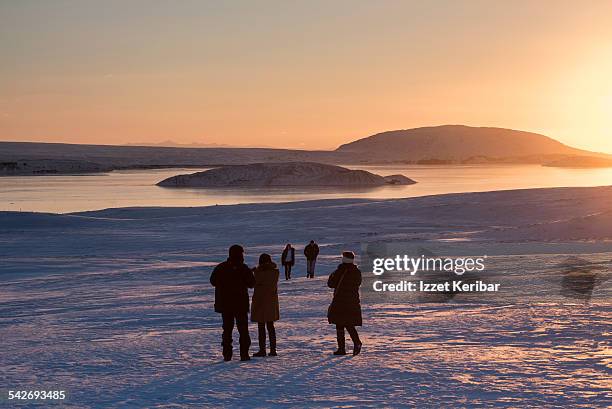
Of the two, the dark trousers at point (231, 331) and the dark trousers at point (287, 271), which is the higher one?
the dark trousers at point (231, 331)

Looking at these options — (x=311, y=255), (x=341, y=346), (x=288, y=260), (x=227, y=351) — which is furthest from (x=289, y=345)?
(x=288, y=260)

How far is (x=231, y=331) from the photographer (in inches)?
388

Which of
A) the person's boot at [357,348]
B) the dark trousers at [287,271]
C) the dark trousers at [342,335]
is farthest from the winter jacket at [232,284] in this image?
the dark trousers at [287,271]

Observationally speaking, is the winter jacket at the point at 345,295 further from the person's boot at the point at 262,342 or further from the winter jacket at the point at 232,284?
the winter jacket at the point at 232,284

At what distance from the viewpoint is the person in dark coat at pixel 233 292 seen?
9617mm

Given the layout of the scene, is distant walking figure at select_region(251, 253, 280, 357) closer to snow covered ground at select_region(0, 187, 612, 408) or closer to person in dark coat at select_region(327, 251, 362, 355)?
snow covered ground at select_region(0, 187, 612, 408)

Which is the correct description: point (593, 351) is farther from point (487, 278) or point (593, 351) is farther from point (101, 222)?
point (101, 222)

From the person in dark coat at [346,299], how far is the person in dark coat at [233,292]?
3.53 ft

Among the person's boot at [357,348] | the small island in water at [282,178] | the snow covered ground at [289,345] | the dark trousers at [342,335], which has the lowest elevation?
the snow covered ground at [289,345]

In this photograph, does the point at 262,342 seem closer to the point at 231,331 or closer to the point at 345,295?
the point at 231,331

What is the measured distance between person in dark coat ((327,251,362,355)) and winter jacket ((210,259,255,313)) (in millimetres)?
1067

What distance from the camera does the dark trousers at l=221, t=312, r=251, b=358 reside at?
32.2ft

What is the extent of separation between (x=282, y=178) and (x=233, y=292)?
312 ft

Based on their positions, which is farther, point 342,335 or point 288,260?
point 288,260
